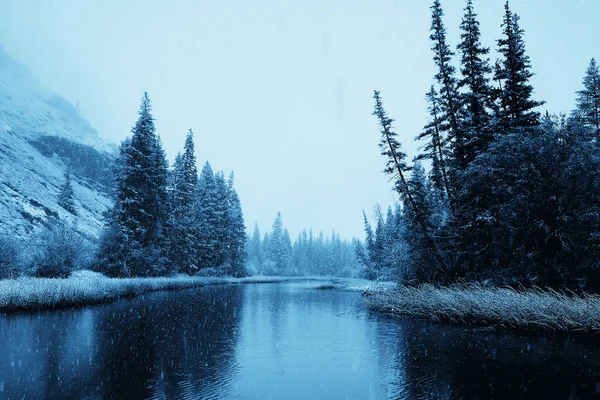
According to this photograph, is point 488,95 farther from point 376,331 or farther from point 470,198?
point 376,331

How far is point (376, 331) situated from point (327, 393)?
8733 millimetres

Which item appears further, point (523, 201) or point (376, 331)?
point (523, 201)

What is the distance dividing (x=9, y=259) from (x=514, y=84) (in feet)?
118

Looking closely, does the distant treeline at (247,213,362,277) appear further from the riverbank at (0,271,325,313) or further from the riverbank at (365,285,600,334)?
the riverbank at (365,285,600,334)

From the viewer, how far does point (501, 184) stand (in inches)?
853

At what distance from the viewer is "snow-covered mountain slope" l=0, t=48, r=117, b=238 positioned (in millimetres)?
59406

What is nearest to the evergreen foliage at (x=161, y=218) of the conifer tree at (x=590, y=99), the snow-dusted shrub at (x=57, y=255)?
the snow-dusted shrub at (x=57, y=255)

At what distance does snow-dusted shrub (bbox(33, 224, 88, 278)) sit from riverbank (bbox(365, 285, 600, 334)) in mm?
22699

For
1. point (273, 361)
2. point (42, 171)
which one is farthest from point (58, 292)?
point (42, 171)

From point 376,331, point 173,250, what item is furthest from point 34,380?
point 173,250

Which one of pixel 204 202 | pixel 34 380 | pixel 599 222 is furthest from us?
pixel 204 202

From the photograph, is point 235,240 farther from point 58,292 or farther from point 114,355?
point 114,355

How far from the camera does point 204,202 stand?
179 feet

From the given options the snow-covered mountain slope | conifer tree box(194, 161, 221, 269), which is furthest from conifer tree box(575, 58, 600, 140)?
the snow-covered mountain slope
